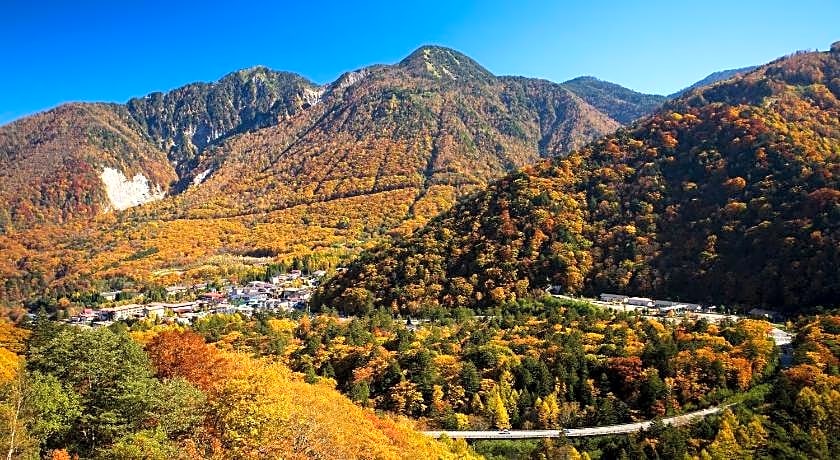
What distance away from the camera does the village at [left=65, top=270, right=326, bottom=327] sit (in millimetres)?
80375

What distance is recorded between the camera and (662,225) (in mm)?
71562

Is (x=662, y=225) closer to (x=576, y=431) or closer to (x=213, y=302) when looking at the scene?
(x=576, y=431)

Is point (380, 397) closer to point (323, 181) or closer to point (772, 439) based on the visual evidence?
point (772, 439)

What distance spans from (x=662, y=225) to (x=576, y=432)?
41.2 metres

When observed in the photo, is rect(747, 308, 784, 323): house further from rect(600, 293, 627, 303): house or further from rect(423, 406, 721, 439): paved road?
rect(423, 406, 721, 439): paved road

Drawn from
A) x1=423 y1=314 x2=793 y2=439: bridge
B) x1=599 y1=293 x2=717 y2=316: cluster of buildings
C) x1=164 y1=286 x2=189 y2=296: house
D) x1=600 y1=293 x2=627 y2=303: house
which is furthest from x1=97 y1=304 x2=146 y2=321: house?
x1=599 y1=293 x2=717 y2=316: cluster of buildings

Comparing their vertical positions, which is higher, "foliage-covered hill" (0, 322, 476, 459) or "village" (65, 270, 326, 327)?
"village" (65, 270, 326, 327)

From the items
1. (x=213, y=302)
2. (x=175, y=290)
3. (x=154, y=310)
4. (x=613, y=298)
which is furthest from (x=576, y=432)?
(x=175, y=290)

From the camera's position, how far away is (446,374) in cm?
4434

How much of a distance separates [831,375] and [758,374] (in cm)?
512

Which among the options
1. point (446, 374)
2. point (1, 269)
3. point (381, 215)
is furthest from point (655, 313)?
point (1, 269)

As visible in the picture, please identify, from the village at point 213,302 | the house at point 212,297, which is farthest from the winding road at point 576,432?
the house at point 212,297

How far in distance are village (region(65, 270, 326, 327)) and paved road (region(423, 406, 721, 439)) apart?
39.9m

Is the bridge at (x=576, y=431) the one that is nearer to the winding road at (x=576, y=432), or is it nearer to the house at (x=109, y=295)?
the winding road at (x=576, y=432)
